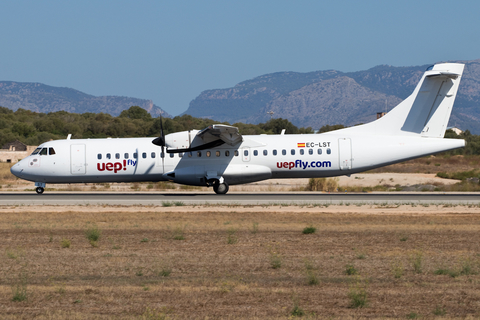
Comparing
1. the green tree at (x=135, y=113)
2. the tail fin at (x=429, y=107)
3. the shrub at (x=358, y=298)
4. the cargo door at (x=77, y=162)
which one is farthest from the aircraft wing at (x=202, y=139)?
the green tree at (x=135, y=113)

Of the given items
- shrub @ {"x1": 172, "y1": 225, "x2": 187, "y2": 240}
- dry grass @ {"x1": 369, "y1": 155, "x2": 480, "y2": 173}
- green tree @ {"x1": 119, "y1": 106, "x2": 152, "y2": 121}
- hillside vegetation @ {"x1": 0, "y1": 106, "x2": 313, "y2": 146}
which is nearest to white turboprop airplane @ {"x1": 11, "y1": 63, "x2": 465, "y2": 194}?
shrub @ {"x1": 172, "y1": 225, "x2": 187, "y2": 240}

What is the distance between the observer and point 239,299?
8.58 m

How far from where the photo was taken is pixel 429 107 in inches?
1141

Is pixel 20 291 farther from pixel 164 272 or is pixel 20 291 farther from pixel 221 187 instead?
pixel 221 187

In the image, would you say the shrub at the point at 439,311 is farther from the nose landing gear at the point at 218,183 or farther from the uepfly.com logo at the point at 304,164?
the nose landing gear at the point at 218,183

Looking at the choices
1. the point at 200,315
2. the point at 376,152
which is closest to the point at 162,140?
the point at 376,152

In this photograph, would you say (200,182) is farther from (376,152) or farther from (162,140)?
(376,152)

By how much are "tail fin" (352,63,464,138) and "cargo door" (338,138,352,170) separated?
196 centimetres

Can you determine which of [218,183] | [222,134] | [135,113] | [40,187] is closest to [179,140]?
[222,134]

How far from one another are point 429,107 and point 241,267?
2119cm

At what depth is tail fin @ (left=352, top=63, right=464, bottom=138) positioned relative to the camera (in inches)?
1128

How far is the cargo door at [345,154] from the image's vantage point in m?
28.6

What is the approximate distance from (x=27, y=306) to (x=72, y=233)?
8.95 meters

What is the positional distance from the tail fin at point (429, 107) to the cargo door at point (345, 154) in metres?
1.96
